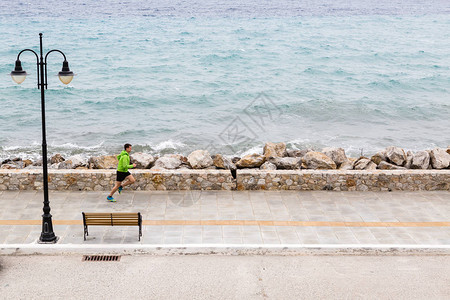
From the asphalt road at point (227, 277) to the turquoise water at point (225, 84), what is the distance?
58.1 ft

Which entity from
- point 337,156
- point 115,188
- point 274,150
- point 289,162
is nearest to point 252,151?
point 274,150

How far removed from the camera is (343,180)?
14.8 meters

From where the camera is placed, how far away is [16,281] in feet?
33.9

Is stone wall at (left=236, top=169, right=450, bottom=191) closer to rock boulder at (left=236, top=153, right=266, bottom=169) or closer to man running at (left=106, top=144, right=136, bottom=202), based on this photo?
rock boulder at (left=236, top=153, right=266, bottom=169)

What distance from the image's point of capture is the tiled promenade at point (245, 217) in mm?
12141

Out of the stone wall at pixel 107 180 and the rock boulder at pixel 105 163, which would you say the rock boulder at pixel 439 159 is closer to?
the stone wall at pixel 107 180

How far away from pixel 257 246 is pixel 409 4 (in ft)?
440

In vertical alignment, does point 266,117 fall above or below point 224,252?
below

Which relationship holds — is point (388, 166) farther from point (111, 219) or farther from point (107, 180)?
point (111, 219)

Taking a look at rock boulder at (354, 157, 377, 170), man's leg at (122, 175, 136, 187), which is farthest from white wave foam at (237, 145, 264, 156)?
man's leg at (122, 175, 136, 187)

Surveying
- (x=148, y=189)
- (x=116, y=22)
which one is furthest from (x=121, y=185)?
(x=116, y=22)

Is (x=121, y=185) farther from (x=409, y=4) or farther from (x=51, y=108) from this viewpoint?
(x=409, y=4)

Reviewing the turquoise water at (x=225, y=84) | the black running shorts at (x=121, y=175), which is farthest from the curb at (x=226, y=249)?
the turquoise water at (x=225, y=84)

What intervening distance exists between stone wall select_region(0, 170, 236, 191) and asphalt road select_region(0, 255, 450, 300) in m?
3.54
